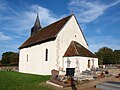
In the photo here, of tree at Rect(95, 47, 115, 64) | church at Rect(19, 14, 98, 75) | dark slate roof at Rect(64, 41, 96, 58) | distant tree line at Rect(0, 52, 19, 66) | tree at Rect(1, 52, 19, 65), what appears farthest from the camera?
tree at Rect(1, 52, 19, 65)

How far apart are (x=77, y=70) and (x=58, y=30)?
6.91m

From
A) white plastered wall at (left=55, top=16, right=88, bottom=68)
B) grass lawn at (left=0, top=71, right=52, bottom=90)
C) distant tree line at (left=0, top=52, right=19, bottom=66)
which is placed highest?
white plastered wall at (left=55, top=16, right=88, bottom=68)

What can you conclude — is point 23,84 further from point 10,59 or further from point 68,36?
point 10,59

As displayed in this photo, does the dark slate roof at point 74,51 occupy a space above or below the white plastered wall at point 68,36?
below

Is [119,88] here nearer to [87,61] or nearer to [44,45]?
[87,61]

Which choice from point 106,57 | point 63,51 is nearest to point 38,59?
point 63,51

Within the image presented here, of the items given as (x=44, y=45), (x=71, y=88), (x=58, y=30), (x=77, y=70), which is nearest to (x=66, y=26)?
(x=58, y=30)

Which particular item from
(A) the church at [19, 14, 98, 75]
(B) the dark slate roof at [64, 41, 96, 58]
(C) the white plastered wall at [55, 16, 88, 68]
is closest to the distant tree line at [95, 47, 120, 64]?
(C) the white plastered wall at [55, 16, 88, 68]

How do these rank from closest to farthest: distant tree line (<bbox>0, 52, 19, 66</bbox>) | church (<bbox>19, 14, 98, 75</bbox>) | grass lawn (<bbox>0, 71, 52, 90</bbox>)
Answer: grass lawn (<bbox>0, 71, 52, 90</bbox>)
church (<bbox>19, 14, 98, 75</bbox>)
distant tree line (<bbox>0, 52, 19, 66</bbox>)

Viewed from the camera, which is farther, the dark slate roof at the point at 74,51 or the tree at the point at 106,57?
the tree at the point at 106,57

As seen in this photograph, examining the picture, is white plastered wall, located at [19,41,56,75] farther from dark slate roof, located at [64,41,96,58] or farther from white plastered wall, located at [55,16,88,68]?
dark slate roof, located at [64,41,96,58]

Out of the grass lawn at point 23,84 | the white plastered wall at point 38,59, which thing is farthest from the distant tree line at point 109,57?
the grass lawn at point 23,84

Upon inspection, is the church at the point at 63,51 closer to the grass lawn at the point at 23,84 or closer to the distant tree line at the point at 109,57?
the grass lawn at the point at 23,84

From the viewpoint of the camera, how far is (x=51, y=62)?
27.8 m
